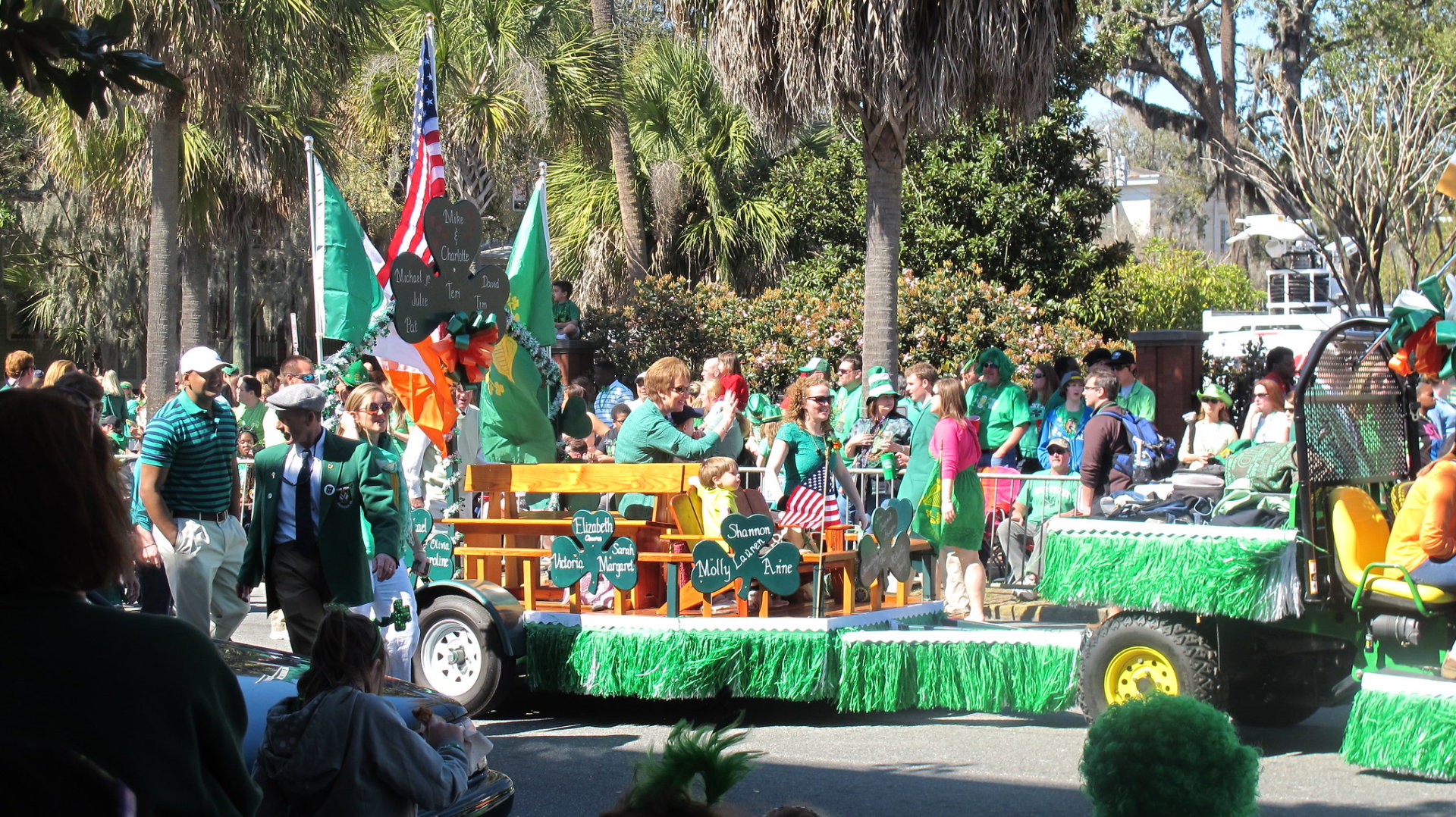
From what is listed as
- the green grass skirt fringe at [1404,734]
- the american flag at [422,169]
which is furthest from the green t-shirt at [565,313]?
the green grass skirt fringe at [1404,734]

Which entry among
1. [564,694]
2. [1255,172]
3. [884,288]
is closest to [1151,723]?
[564,694]

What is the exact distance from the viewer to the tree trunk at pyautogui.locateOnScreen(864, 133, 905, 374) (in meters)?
12.1

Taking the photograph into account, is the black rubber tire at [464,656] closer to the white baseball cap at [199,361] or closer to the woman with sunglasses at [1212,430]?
the white baseball cap at [199,361]

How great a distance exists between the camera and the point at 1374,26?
1117 inches

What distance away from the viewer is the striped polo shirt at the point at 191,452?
6.28m

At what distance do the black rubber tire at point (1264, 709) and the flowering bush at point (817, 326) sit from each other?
7.73 metres

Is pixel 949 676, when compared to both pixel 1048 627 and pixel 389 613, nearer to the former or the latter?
pixel 1048 627

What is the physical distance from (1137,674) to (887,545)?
1474mm

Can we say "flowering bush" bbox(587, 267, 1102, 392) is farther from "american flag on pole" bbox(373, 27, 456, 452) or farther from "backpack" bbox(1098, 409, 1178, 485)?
"american flag on pole" bbox(373, 27, 456, 452)

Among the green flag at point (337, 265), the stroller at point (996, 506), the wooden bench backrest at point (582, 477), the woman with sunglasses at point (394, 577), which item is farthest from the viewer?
the stroller at point (996, 506)

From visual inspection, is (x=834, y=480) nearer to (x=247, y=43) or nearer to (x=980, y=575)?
(x=980, y=575)

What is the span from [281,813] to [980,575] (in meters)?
6.02

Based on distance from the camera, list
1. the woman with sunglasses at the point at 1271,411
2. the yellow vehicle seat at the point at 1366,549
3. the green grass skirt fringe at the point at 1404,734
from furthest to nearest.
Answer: the woman with sunglasses at the point at 1271,411 → the yellow vehicle seat at the point at 1366,549 → the green grass skirt fringe at the point at 1404,734

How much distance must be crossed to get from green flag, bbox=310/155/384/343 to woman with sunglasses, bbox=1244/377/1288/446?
595 cm
